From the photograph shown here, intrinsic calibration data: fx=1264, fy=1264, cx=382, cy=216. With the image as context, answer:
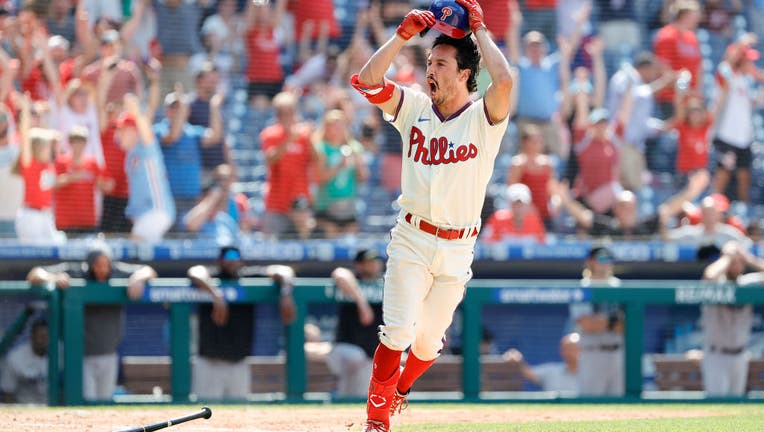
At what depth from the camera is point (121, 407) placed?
7.67 m

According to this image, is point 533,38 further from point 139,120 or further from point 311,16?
point 139,120

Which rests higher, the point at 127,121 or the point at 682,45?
the point at 682,45

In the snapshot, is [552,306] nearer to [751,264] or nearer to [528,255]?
[528,255]

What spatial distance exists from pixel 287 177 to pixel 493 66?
5106 millimetres

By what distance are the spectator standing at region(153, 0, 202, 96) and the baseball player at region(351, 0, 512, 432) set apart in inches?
236

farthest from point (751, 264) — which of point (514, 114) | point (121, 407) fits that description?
point (121, 407)

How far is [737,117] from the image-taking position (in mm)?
11297

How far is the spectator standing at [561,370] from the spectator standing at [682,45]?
3.51 metres

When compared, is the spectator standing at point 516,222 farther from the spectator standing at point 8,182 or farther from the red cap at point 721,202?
the spectator standing at point 8,182

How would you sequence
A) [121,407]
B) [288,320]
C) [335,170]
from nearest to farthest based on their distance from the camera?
[121,407] → [288,320] → [335,170]

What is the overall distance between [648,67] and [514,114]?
1.40 m

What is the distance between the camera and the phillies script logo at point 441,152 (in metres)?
4.98

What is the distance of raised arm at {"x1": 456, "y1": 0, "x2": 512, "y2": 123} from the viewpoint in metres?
4.84

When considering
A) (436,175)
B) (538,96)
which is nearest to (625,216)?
(538,96)
